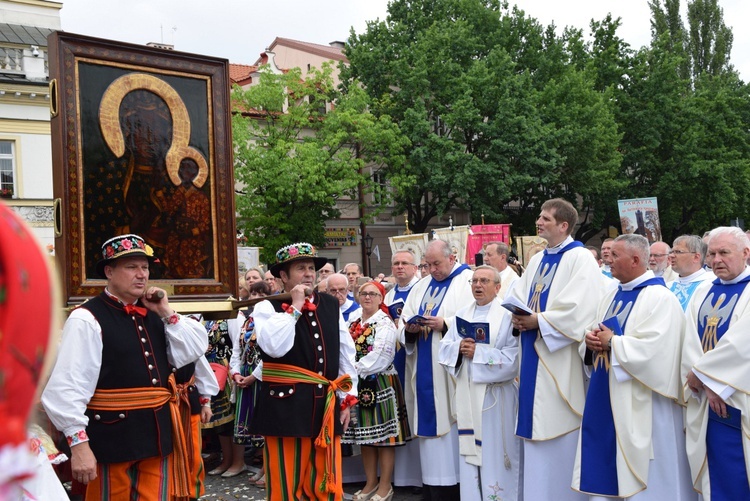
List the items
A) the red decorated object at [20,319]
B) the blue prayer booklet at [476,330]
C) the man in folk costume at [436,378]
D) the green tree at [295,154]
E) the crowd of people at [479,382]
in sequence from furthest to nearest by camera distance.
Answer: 1. the green tree at [295,154]
2. the man in folk costume at [436,378]
3. the blue prayer booklet at [476,330]
4. the crowd of people at [479,382]
5. the red decorated object at [20,319]

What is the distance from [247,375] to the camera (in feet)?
26.5

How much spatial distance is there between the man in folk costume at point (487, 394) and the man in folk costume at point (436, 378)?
41 centimetres

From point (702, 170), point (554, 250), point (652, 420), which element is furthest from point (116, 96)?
point (702, 170)

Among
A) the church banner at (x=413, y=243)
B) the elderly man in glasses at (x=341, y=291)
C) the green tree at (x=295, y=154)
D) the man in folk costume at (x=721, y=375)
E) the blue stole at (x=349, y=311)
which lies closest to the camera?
the man in folk costume at (x=721, y=375)

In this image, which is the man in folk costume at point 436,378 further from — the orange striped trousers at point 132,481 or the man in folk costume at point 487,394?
the orange striped trousers at point 132,481

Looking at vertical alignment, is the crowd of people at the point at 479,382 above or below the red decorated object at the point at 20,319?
below

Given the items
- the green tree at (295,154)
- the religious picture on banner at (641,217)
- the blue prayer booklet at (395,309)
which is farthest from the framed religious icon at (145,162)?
the green tree at (295,154)

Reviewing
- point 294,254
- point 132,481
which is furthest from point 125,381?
point 294,254

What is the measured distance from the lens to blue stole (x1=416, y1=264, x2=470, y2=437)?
23.7 feet

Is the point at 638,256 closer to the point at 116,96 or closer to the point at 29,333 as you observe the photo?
the point at 116,96

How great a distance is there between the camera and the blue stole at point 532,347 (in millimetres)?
5938

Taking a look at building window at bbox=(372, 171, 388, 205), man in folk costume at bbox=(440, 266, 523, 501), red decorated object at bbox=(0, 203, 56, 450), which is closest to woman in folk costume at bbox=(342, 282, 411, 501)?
man in folk costume at bbox=(440, 266, 523, 501)

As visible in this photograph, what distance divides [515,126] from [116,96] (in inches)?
1037

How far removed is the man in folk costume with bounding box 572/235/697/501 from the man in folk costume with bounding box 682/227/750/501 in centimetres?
13
